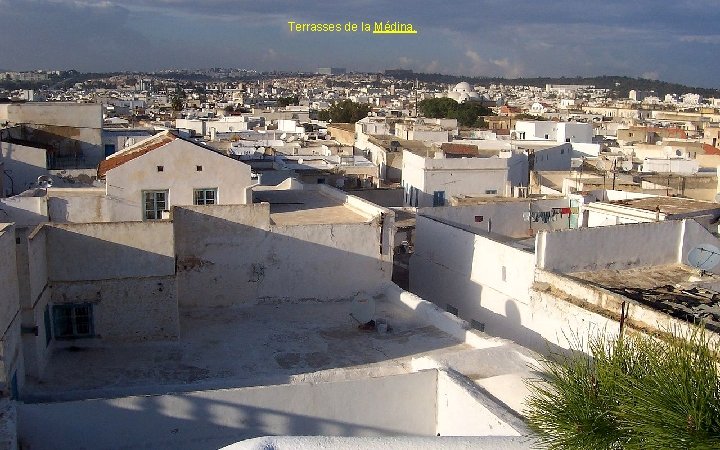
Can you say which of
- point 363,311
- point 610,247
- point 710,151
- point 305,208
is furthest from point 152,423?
point 710,151

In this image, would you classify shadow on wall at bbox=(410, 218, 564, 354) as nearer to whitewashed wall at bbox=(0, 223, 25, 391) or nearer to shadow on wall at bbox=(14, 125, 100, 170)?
whitewashed wall at bbox=(0, 223, 25, 391)

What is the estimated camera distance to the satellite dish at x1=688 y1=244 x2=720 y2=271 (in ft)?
51.0

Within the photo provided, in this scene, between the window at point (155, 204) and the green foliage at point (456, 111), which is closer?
Answer: the window at point (155, 204)

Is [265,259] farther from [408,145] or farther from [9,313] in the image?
[408,145]

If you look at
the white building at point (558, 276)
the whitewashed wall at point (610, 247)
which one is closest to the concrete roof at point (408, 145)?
the white building at point (558, 276)

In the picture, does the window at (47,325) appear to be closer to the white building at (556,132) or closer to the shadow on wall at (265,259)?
the shadow on wall at (265,259)

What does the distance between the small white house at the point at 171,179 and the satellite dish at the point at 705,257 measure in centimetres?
959

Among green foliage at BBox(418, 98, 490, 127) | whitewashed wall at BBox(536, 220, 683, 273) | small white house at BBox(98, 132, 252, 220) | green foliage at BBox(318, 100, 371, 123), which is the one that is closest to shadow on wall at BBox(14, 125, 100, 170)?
small white house at BBox(98, 132, 252, 220)

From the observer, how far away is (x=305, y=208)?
17.3 meters

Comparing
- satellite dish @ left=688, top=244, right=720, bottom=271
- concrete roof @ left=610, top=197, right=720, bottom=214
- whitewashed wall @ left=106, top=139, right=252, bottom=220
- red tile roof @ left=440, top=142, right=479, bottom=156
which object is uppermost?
whitewashed wall @ left=106, top=139, right=252, bottom=220

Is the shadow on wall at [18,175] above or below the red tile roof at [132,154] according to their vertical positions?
below

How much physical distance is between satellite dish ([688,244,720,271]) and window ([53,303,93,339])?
39.6ft

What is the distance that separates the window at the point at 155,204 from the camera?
15.5 meters

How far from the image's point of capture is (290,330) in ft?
44.0
